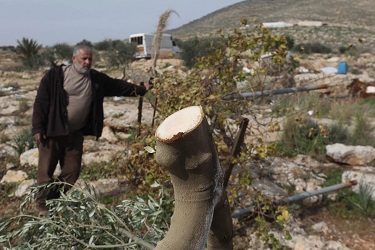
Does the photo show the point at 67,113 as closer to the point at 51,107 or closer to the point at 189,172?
the point at 51,107

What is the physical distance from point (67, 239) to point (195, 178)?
1170 millimetres

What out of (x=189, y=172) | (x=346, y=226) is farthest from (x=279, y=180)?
(x=189, y=172)

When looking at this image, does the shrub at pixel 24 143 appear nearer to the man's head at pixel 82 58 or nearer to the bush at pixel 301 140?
the man's head at pixel 82 58

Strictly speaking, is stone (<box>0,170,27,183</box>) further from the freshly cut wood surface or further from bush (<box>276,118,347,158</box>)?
the freshly cut wood surface

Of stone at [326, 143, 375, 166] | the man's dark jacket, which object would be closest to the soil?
stone at [326, 143, 375, 166]

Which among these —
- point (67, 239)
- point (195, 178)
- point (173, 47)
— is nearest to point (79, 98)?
point (67, 239)

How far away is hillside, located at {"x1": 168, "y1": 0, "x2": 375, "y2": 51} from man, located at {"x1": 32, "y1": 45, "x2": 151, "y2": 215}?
110 ft

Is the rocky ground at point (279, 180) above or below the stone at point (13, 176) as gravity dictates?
below

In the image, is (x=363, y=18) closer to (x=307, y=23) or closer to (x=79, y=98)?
(x=307, y=23)

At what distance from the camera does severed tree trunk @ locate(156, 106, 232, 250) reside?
71 centimetres

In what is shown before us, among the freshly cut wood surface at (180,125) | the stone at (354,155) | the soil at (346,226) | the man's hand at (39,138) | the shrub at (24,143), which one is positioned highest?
the freshly cut wood surface at (180,125)

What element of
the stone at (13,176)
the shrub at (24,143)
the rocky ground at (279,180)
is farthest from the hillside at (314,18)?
the stone at (13,176)

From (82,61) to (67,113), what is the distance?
0.46m

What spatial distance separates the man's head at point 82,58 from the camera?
340cm
